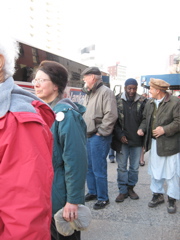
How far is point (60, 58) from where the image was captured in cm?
936

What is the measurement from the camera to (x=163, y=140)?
360cm

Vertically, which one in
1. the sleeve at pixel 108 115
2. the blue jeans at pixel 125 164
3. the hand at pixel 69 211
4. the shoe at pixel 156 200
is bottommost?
the shoe at pixel 156 200

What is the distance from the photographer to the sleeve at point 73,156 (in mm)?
1734

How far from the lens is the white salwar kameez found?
3.59m

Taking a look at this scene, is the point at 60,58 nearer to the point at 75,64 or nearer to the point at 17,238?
the point at 75,64

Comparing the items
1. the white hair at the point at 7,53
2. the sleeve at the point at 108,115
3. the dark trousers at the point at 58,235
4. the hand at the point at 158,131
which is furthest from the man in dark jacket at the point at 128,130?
the white hair at the point at 7,53

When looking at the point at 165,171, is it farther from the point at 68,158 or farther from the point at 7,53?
the point at 7,53

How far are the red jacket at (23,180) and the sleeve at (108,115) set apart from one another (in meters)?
2.67

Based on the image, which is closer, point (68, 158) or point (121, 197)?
point (68, 158)

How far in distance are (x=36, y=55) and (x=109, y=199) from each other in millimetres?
5325

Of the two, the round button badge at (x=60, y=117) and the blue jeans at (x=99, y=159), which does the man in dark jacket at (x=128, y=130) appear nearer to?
the blue jeans at (x=99, y=159)

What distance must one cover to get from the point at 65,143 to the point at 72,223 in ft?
2.01

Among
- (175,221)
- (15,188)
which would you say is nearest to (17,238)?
(15,188)

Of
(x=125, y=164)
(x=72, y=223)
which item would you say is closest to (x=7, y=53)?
(x=72, y=223)
